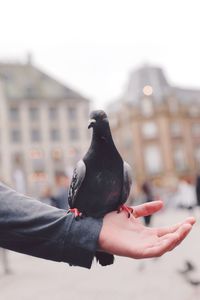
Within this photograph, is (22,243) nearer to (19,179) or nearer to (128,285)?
(128,285)

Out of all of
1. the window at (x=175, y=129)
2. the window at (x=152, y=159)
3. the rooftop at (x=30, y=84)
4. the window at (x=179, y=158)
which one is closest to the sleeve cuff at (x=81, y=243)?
the rooftop at (x=30, y=84)

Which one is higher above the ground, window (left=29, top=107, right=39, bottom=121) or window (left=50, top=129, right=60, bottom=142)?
window (left=29, top=107, right=39, bottom=121)

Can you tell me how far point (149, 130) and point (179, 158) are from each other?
447cm

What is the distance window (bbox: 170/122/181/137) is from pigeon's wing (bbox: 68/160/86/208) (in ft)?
180

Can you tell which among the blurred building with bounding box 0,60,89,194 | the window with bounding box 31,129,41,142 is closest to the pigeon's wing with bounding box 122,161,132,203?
the blurred building with bounding box 0,60,89,194

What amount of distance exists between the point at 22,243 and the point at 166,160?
5291cm

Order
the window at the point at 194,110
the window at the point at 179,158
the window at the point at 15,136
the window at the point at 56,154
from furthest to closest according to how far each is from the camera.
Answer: the window at the point at 194,110, the window at the point at 179,158, the window at the point at 56,154, the window at the point at 15,136

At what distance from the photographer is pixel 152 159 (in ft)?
180

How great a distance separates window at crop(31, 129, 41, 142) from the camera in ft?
162

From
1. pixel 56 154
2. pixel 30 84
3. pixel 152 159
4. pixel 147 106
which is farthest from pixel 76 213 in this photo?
pixel 147 106

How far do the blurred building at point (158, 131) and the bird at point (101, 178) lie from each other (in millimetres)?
52038

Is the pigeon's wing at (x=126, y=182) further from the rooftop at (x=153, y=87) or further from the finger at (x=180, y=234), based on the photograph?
the rooftop at (x=153, y=87)

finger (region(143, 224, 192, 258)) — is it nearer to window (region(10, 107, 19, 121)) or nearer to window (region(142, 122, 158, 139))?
window (region(10, 107, 19, 121))

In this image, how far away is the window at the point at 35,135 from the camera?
49.3 meters
